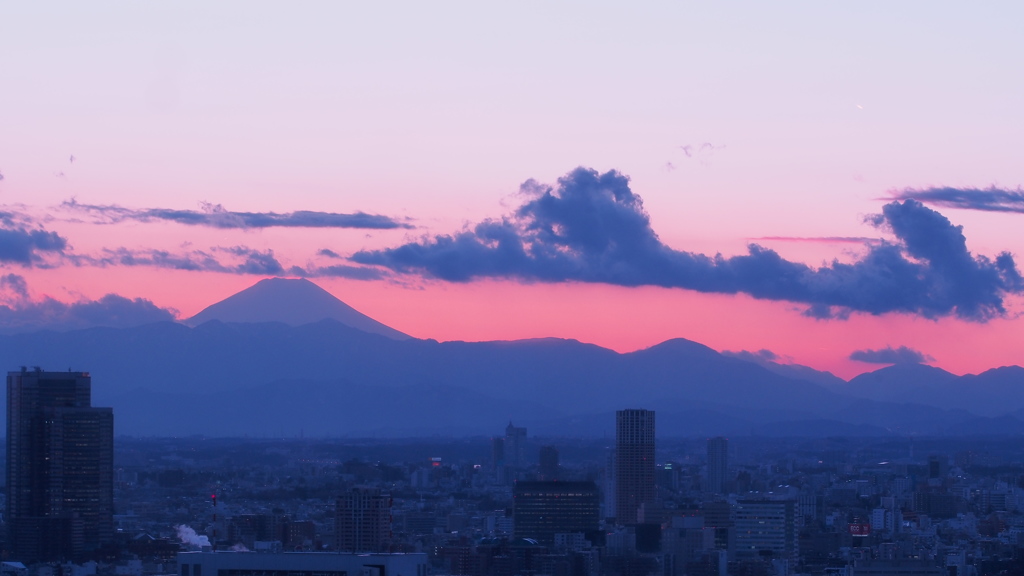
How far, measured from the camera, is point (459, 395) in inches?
6452

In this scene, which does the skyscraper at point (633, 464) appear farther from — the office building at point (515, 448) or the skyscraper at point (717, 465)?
the office building at point (515, 448)

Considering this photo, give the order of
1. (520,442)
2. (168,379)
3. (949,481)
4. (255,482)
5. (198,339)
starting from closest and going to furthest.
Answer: (255,482) → (949,481) → (520,442) → (168,379) → (198,339)

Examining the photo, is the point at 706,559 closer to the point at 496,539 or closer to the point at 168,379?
the point at 496,539

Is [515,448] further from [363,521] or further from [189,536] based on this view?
[189,536]

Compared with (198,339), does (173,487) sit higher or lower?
lower

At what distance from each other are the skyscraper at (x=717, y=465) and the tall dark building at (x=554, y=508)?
19011 mm

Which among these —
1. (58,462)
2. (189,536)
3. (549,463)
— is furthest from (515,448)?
(189,536)

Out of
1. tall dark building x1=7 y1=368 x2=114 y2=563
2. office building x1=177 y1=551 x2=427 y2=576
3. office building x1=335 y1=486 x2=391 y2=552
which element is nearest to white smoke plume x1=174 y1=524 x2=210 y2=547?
tall dark building x1=7 y1=368 x2=114 y2=563

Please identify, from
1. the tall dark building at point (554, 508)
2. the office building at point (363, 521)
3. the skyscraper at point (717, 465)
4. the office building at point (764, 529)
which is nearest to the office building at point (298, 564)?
the office building at point (363, 521)

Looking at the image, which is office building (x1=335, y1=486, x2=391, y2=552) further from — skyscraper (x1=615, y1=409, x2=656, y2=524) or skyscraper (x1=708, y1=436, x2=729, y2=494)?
skyscraper (x1=708, y1=436, x2=729, y2=494)

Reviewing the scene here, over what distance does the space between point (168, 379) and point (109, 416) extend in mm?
83207

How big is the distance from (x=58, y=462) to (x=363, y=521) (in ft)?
50.3

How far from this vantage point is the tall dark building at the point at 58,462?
5669 cm

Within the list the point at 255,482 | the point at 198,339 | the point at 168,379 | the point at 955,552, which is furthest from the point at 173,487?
the point at 198,339
